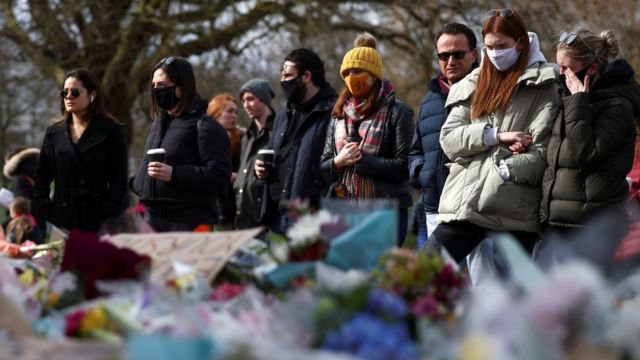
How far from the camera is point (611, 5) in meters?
18.5

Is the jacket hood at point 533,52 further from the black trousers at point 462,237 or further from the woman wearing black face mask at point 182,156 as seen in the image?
the woman wearing black face mask at point 182,156

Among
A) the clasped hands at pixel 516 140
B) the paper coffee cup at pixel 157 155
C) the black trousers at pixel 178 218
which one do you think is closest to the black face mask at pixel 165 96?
the paper coffee cup at pixel 157 155

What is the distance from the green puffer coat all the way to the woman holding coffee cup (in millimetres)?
723

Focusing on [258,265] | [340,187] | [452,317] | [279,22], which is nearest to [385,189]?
[340,187]

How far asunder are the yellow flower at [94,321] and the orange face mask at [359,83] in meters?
3.81

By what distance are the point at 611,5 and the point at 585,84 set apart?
44.8 feet

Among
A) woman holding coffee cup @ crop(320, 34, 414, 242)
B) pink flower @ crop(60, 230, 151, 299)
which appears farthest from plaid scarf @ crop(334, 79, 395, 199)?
pink flower @ crop(60, 230, 151, 299)

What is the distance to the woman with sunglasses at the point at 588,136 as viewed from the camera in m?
5.32

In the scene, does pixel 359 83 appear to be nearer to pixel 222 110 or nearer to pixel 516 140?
pixel 516 140

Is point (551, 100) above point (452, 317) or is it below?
above

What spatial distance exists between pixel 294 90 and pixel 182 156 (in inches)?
32.8

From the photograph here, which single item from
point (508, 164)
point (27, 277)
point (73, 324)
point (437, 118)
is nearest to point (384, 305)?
point (73, 324)

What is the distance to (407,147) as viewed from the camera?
21.0 ft

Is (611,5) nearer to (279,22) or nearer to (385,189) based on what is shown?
(279,22)
